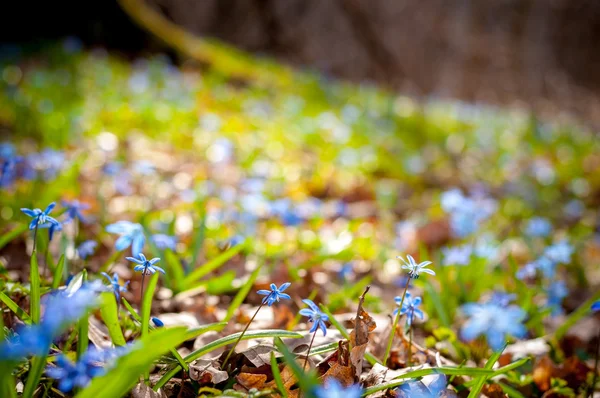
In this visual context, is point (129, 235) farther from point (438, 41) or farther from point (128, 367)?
point (438, 41)

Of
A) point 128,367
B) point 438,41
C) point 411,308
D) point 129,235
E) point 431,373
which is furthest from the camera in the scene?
point 438,41

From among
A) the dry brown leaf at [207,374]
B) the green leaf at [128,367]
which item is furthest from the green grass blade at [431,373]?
the green leaf at [128,367]

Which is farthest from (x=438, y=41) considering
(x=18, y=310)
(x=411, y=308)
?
(x=18, y=310)

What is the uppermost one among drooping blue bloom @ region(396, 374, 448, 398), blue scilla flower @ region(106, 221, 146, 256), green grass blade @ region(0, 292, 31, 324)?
blue scilla flower @ region(106, 221, 146, 256)

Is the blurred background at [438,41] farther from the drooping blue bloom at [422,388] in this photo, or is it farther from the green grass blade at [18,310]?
the drooping blue bloom at [422,388]

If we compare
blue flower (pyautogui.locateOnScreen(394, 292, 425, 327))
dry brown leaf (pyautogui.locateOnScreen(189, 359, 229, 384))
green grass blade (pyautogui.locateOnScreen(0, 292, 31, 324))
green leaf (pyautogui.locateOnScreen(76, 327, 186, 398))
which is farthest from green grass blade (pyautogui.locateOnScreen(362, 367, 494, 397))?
green grass blade (pyautogui.locateOnScreen(0, 292, 31, 324))

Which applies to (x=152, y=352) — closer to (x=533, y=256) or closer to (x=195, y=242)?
(x=195, y=242)

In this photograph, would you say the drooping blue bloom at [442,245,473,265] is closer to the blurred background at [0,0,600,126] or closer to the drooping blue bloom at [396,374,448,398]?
the drooping blue bloom at [396,374,448,398]

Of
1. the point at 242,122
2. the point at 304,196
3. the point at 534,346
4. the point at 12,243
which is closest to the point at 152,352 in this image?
the point at 12,243
